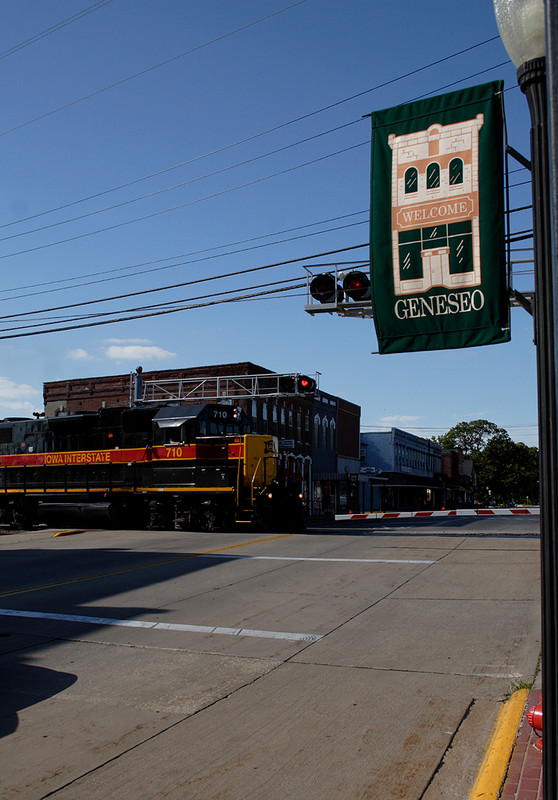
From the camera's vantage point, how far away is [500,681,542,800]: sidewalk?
4222mm

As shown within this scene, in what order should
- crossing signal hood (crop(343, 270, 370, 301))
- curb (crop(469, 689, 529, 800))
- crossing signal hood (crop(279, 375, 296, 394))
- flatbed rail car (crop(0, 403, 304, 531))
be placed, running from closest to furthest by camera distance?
1. curb (crop(469, 689, 529, 800))
2. crossing signal hood (crop(343, 270, 370, 301))
3. flatbed rail car (crop(0, 403, 304, 531))
4. crossing signal hood (crop(279, 375, 296, 394))

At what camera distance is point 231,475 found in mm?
22328

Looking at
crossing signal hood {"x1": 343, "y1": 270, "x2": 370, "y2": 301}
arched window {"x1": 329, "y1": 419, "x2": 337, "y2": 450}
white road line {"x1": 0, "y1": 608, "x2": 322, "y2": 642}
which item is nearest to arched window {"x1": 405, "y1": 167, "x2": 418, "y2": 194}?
white road line {"x1": 0, "y1": 608, "x2": 322, "y2": 642}

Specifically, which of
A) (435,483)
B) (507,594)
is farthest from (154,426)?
(435,483)

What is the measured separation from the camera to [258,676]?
6895 mm

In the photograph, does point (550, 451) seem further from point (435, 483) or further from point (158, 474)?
point (435, 483)

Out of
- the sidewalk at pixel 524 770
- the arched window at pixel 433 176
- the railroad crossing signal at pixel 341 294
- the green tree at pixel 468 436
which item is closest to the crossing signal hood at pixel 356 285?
the railroad crossing signal at pixel 341 294

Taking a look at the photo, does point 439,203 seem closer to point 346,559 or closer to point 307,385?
point 346,559

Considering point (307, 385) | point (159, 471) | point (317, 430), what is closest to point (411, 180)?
point (159, 471)

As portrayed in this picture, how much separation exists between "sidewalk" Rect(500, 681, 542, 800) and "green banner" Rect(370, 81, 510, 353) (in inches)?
120

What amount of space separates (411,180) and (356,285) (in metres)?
8.85

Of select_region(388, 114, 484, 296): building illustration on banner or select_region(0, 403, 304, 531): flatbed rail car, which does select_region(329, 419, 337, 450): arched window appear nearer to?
select_region(0, 403, 304, 531): flatbed rail car

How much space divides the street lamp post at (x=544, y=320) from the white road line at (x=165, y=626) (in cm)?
586

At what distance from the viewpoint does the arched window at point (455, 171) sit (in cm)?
538
